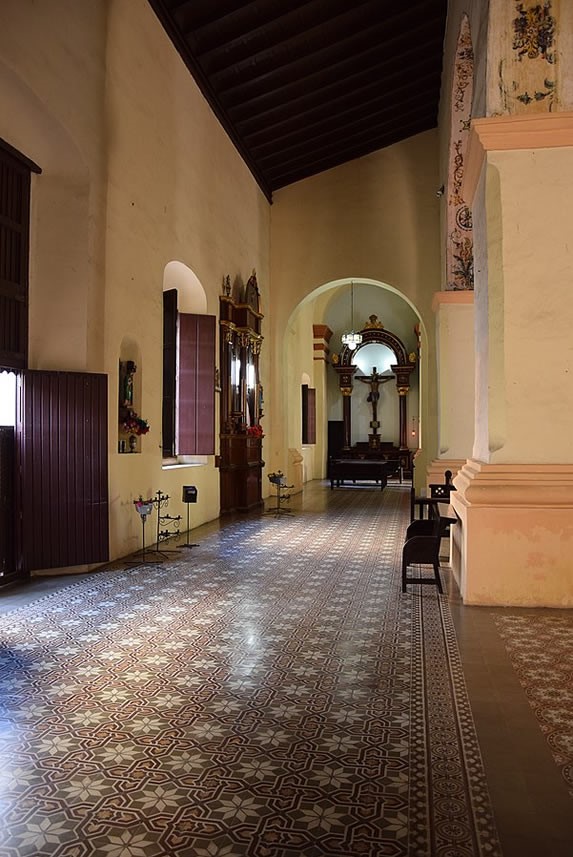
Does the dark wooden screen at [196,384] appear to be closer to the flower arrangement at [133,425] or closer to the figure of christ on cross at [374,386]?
the flower arrangement at [133,425]

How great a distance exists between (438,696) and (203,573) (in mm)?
3731

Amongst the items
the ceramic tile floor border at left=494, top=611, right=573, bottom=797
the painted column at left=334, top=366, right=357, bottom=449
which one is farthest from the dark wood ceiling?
the painted column at left=334, top=366, right=357, bottom=449

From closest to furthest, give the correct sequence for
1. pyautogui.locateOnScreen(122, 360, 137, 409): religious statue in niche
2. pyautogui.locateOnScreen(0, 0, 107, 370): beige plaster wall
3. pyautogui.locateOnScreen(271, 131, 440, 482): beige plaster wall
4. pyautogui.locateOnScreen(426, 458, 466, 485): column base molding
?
pyautogui.locateOnScreen(0, 0, 107, 370): beige plaster wall, pyautogui.locateOnScreen(122, 360, 137, 409): religious statue in niche, pyautogui.locateOnScreen(426, 458, 466, 485): column base molding, pyautogui.locateOnScreen(271, 131, 440, 482): beige plaster wall

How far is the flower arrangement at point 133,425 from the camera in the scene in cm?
796

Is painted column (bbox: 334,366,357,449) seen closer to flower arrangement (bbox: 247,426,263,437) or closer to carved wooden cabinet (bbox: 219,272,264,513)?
carved wooden cabinet (bbox: 219,272,264,513)

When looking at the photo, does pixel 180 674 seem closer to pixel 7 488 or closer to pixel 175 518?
pixel 7 488

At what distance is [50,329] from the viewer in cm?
706

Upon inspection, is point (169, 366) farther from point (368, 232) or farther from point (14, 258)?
point (368, 232)

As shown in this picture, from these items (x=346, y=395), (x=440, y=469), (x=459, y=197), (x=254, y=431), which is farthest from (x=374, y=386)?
(x=440, y=469)

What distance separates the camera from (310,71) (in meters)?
10.9

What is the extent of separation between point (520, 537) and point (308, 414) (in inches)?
636

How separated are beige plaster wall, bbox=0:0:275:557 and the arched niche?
15005 millimetres

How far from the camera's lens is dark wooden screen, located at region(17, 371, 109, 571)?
670 centimetres

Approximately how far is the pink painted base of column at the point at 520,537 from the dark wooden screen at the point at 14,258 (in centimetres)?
452
